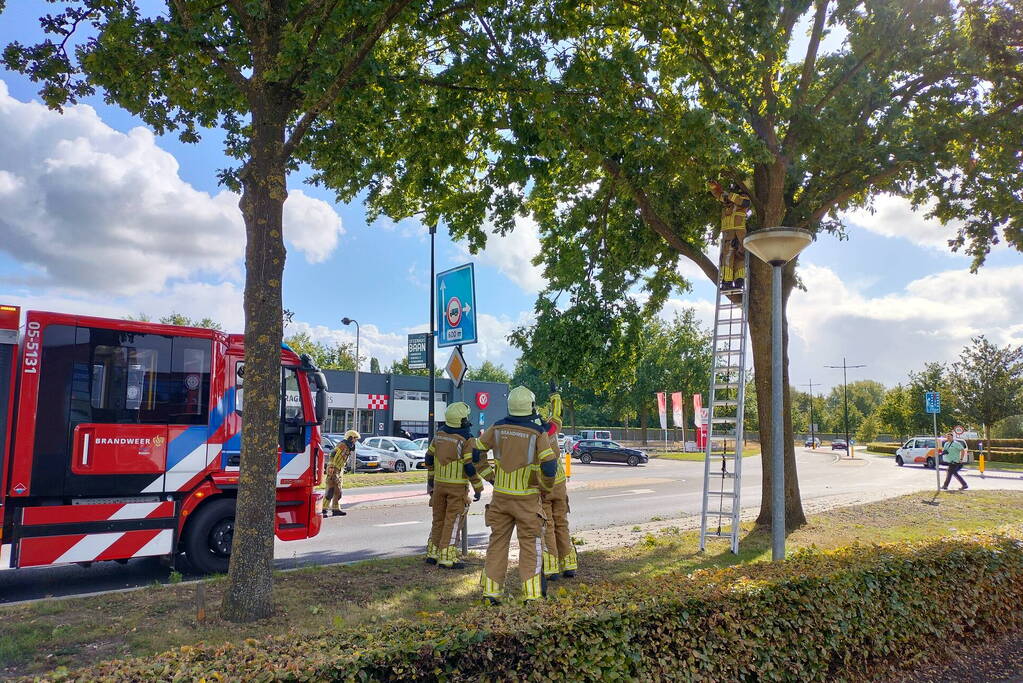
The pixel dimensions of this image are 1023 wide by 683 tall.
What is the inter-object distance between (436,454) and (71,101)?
5.72 metres

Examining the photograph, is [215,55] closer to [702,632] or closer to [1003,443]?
[702,632]

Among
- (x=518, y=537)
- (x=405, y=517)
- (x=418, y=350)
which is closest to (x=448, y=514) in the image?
(x=518, y=537)

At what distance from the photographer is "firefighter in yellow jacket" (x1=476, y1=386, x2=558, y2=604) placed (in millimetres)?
6555

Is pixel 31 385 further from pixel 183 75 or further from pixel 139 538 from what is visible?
pixel 183 75

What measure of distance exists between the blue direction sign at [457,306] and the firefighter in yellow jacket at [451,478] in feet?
9.80

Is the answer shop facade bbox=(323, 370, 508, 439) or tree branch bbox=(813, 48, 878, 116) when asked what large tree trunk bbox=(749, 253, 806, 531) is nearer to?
tree branch bbox=(813, 48, 878, 116)

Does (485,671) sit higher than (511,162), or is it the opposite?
(511,162)

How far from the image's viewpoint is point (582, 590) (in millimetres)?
4543

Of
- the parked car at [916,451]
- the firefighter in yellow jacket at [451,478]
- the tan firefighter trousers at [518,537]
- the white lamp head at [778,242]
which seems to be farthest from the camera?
the parked car at [916,451]

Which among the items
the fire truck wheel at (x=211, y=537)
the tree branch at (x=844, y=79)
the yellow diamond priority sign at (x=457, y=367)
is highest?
the tree branch at (x=844, y=79)

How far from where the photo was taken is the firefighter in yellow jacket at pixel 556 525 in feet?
25.7

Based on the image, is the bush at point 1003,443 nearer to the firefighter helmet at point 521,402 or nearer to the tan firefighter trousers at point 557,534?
the tan firefighter trousers at point 557,534

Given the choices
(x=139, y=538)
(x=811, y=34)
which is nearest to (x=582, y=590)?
(x=139, y=538)

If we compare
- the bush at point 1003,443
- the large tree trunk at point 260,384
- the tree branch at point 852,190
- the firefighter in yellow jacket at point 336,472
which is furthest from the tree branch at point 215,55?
the bush at point 1003,443
